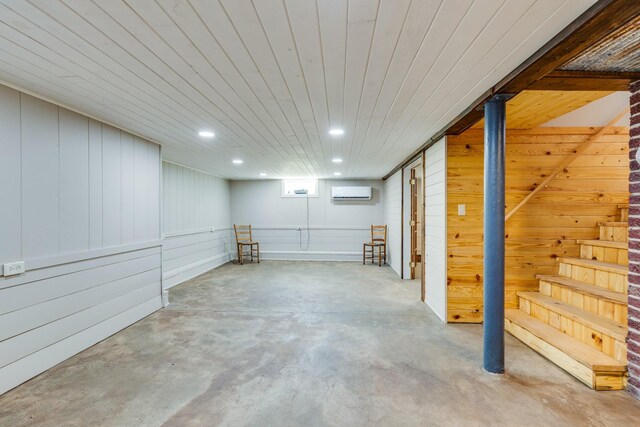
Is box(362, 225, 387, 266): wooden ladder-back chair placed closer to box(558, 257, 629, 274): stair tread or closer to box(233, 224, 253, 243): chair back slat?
box(233, 224, 253, 243): chair back slat

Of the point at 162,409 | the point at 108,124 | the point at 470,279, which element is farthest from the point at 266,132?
the point at 470,279

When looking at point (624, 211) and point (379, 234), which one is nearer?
point (624, 211)

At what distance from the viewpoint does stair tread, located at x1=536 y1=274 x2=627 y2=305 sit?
7.32 feet

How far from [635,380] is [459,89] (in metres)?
Answer: 2.29

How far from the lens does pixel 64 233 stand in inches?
97.1

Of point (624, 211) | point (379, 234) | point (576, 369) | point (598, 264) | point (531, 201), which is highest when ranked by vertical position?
point (531, 201)

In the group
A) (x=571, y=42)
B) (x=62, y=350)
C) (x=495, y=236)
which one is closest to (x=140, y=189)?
(x=62, y=350)

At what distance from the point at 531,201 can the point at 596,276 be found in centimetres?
91

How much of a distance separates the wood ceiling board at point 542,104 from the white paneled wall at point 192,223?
5050 mm

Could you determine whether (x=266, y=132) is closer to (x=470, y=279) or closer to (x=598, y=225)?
(x=470, y=279)

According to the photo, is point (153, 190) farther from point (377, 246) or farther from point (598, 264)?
point (377, 246)

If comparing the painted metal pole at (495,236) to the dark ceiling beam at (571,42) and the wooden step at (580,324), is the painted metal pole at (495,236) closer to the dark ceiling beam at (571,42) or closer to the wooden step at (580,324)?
the dark ceiling beam at (571,42)

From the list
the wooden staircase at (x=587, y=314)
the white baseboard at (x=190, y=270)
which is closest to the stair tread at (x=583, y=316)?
the wooden staircase at (x=587, y=314)

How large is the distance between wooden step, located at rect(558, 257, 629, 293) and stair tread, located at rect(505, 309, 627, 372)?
58 cm
